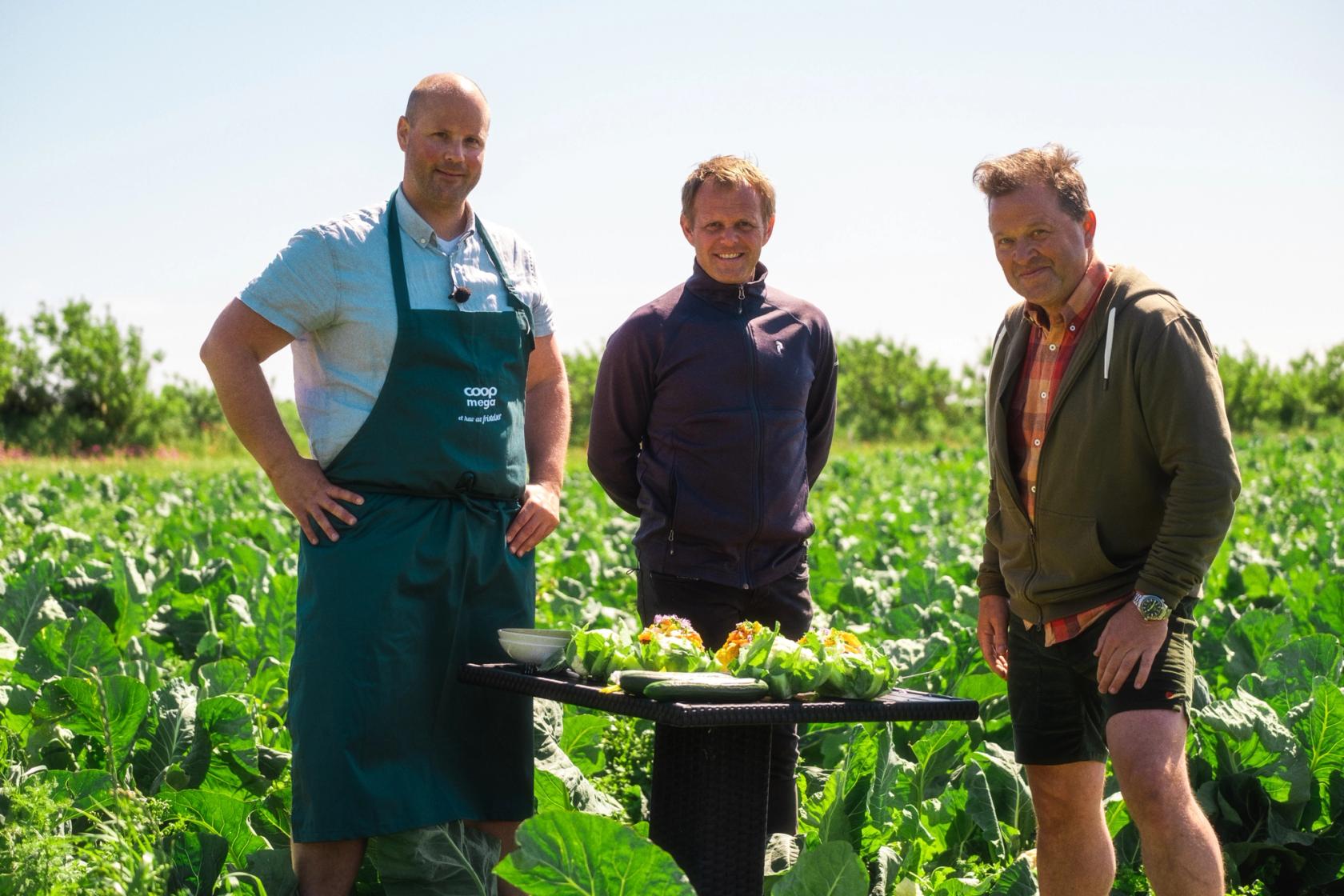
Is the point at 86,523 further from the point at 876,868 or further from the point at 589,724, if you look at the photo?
the point at 876,868

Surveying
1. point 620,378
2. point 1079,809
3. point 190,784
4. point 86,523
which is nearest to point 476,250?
point 620,378

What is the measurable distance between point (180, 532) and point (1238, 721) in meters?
A: 8.67

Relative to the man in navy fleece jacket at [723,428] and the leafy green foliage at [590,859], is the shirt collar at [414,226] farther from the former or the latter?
the leafy green foliage at [590,859]

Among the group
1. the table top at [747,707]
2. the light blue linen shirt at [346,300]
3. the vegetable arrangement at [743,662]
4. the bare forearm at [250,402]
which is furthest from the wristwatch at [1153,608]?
the bare forearm at [250,402]

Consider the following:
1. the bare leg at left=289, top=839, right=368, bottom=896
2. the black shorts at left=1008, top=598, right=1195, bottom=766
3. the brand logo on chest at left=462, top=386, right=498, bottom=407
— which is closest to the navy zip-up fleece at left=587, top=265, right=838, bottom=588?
the brand logo on chest at left=462, top=386, right=498, bottom=407

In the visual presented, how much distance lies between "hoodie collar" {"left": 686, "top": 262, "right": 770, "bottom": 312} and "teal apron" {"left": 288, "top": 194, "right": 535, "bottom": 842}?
775 mm

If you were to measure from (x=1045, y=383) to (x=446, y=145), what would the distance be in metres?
1.58

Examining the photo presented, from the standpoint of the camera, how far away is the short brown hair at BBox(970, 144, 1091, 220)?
3172mm

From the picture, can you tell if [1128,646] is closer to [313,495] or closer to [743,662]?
[743,662]

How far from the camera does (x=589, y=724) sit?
4402 millimetres

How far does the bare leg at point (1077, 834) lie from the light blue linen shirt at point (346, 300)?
6.10 feet

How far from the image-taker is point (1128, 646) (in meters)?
3.00

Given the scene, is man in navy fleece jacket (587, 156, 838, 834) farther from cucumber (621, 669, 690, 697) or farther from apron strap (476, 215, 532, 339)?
cucumber (621, 669, 690, 697)

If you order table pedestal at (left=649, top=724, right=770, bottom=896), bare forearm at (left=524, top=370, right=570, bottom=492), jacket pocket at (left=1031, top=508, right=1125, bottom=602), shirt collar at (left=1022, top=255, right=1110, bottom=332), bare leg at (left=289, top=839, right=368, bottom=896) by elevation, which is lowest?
bare leg at (left=289, top=839, right=368, bottom=896)
